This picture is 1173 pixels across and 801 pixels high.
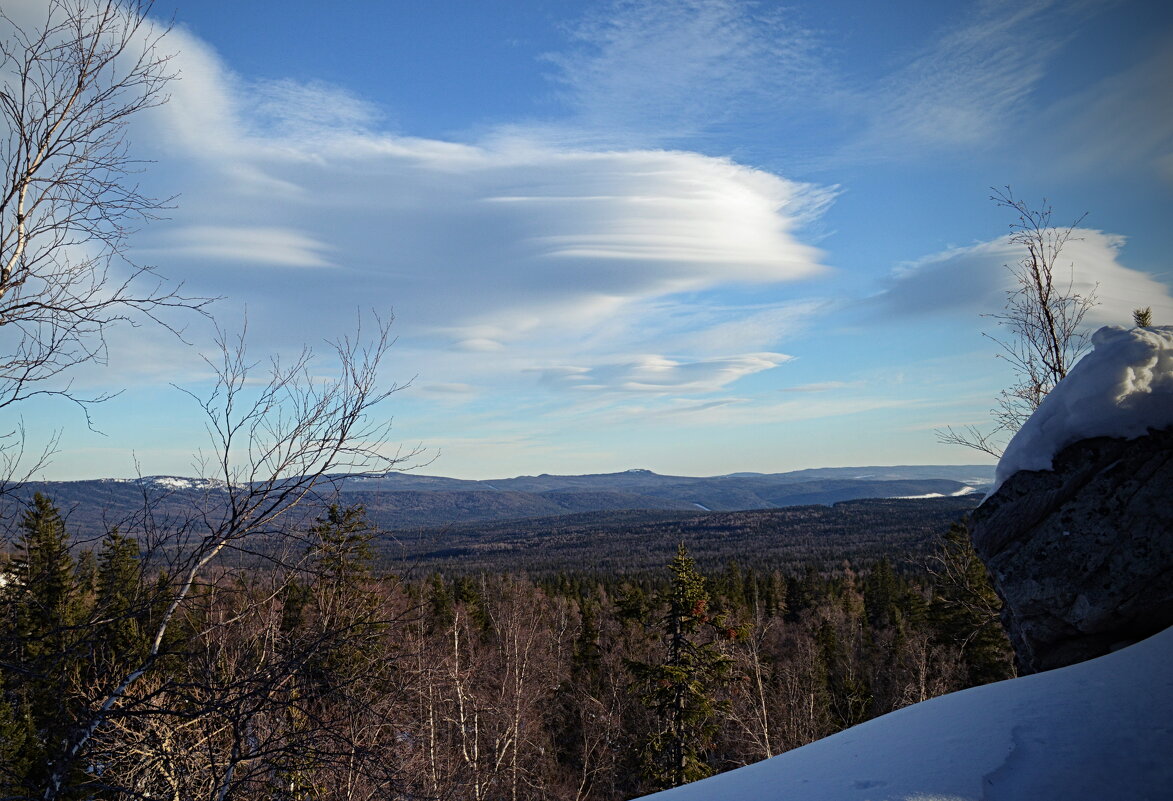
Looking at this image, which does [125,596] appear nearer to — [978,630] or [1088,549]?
[1088,549]

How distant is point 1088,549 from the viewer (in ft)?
19.3

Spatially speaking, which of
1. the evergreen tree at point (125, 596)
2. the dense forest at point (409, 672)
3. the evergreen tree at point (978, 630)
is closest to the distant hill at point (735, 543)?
the dense forest at point (409, 672)

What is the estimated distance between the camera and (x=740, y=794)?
4.27m

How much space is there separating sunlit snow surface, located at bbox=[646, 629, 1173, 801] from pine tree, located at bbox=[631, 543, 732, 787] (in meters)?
13.5

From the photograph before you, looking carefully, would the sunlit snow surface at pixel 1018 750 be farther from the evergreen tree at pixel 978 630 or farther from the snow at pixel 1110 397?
the evergreen tree at pixel 978 630

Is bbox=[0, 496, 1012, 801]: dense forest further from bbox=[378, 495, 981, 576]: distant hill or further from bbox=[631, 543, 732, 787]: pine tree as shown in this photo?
bbox=[378, 495, 981, 576]: distant hill

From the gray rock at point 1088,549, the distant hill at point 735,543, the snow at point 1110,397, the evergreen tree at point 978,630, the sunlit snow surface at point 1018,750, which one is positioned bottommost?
the distant hill at point 735,543

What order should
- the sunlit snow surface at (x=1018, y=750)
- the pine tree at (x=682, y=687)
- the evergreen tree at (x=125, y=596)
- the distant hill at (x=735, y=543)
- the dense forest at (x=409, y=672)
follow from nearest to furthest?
1. the sunlit snow surface at (x=1018, y=750)
2. the evergreen tree at (x=125, y=596)
3. the dense forest at (x=409, y=672)
4. the pine tree at (x=682, y=687)
5. the distant hill at (x=735, y=543)

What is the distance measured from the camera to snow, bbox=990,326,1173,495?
19.1 ft

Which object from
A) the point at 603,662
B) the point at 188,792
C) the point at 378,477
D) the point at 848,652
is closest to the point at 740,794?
the point at 378,477

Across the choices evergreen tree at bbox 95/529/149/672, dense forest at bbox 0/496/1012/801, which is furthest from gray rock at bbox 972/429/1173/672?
evergreen tree at bbox 95/529/149/672

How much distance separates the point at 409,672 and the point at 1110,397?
7.93 m

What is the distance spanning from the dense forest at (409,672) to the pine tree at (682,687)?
0.07m

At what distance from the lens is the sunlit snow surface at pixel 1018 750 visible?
3305mm
